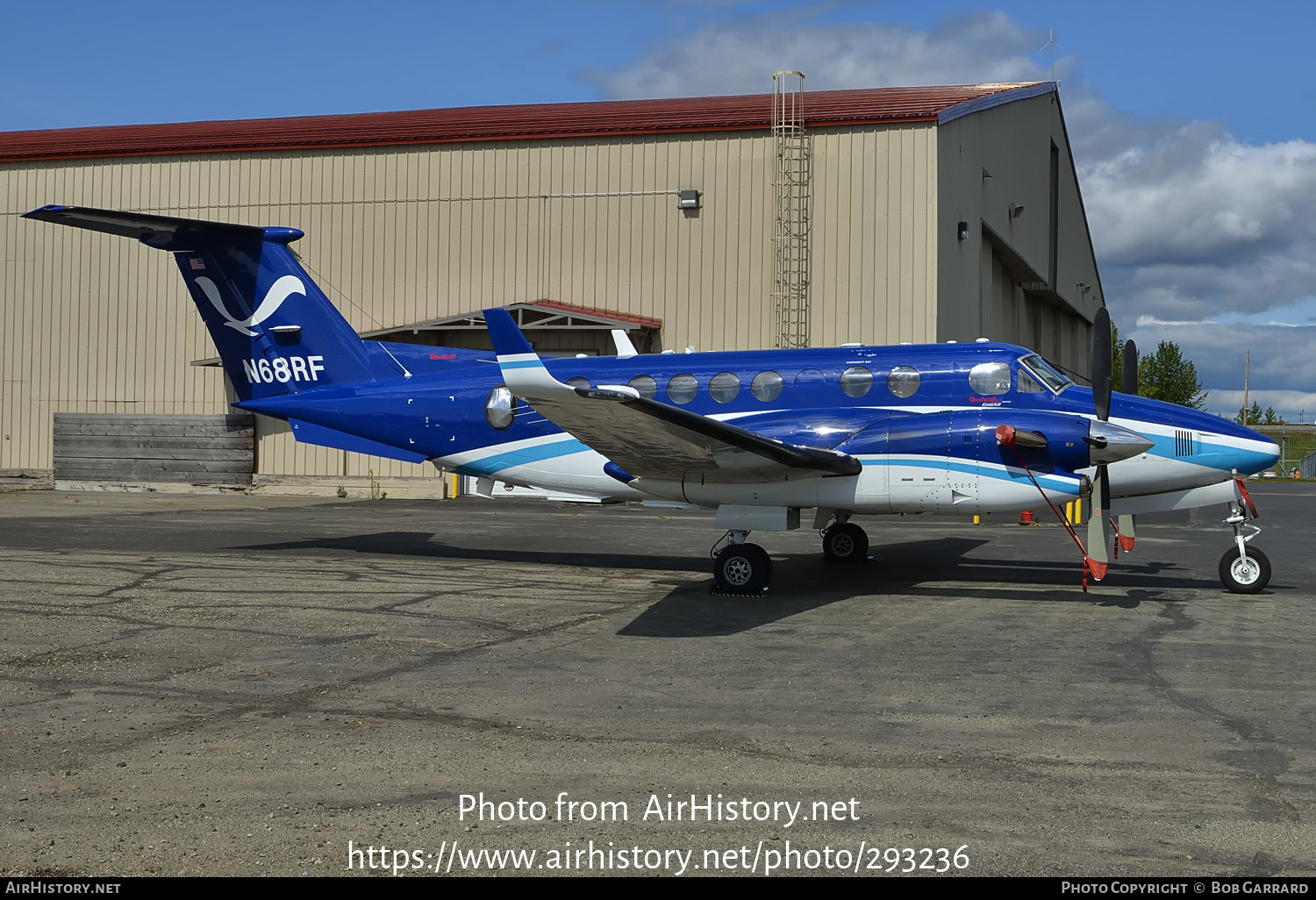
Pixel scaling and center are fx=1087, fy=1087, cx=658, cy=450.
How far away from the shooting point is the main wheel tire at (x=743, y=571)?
11867 millimetres

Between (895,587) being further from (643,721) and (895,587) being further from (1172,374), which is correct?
(1172,374)

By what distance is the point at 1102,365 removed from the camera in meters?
11.7

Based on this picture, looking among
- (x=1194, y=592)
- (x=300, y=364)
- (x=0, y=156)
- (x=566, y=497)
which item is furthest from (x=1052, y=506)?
(x=0, y=156)

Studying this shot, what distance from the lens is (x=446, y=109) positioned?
3164 centimetres

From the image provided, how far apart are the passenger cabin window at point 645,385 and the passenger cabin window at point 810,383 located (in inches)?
71.8

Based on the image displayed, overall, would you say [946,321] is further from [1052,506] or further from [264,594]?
[264,594]

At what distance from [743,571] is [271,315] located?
27.0ft

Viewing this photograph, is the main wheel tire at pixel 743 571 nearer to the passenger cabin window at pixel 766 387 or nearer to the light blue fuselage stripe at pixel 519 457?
the passenger cabin window at pixel 766 387

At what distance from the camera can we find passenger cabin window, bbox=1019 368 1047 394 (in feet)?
41.5

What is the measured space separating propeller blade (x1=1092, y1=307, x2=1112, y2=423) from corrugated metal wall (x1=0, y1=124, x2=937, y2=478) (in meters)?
12.9

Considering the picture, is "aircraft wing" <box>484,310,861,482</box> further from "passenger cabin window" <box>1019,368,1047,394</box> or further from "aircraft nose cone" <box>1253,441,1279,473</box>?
"aircraft nose cone" <box>1253,441,1279,473</box>

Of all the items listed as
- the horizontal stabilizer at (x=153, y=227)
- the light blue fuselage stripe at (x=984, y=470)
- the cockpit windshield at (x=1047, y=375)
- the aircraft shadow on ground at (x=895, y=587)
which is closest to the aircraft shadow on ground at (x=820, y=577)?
the aircraft shadow on ground at (x=895, y=587)

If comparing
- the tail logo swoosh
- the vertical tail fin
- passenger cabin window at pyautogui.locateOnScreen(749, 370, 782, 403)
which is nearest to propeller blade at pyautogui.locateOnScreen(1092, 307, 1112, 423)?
passenger cabin window at pyautogui.locateOnScreen(749, 370, 782, 403)

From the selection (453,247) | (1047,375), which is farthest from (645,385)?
(453,247)
